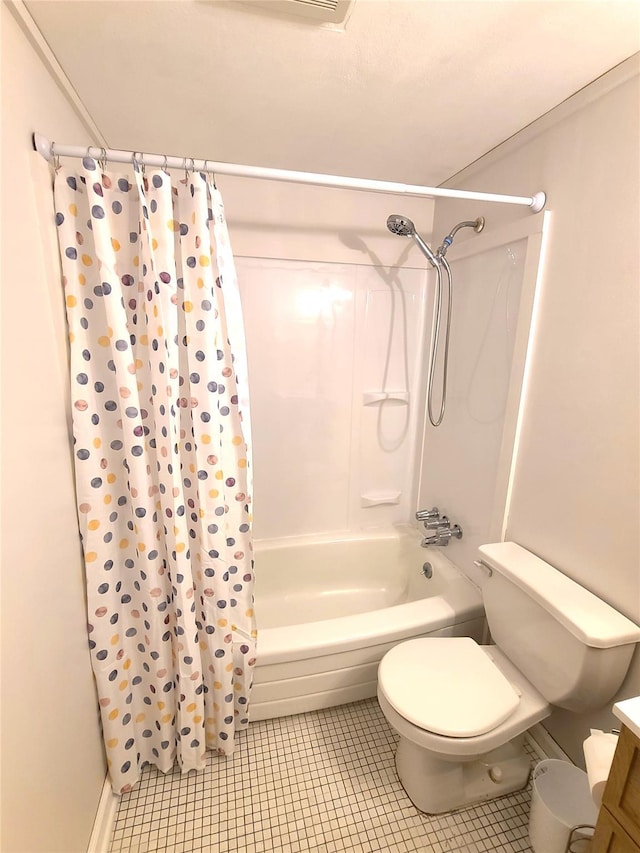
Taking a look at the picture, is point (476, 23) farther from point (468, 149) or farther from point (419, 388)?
point (419, 388)

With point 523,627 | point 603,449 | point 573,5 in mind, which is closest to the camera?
point 573,5

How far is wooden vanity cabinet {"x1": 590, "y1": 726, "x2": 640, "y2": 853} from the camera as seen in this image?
734mm

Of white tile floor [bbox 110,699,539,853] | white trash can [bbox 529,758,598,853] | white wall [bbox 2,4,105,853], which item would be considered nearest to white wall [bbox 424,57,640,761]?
white trash can [bbox 529,758,598,853]

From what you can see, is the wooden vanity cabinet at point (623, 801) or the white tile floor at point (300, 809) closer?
the wooden vanity cabinet at point (623, 801)

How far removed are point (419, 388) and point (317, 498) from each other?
2.77 ft

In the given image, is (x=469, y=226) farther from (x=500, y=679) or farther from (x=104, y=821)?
(x=104, y=821)

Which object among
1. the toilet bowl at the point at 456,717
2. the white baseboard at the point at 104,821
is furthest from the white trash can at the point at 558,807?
the white baseboard at the point at 104,821

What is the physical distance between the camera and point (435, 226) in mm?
2135

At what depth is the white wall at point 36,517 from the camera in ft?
2.74

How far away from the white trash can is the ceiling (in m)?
2.02

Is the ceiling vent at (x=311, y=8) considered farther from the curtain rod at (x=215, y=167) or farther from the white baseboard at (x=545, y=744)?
the white baseboard at (x=545, y=744)

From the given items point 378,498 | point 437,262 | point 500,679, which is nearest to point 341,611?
Result: point 378,498

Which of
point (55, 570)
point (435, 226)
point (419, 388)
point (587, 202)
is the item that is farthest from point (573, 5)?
point (55, 570)

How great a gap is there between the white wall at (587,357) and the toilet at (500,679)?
0.11 m
